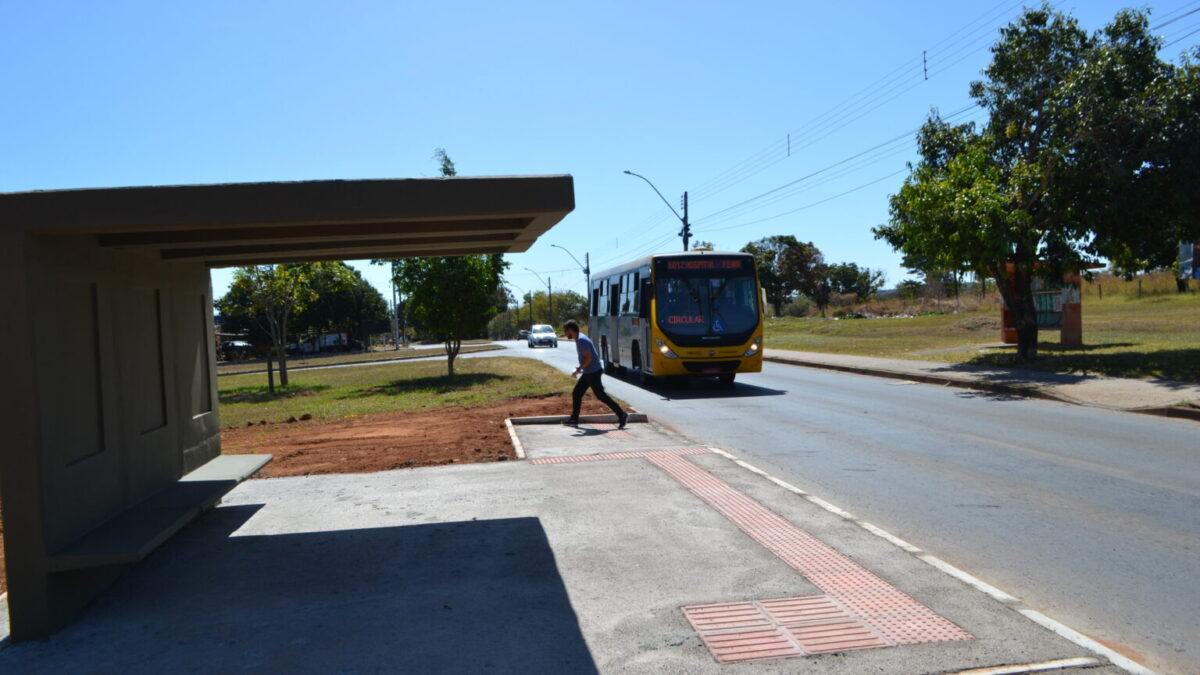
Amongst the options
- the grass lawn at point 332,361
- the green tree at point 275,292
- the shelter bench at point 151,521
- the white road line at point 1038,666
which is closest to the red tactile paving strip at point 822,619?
the white road line at point 1038,666

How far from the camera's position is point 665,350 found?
18.8 m

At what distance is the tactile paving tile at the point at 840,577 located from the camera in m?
4.78

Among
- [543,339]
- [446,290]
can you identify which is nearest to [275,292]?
[446,290]

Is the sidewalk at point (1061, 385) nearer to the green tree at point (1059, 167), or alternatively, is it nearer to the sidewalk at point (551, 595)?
the green tree at point (1059, 167)

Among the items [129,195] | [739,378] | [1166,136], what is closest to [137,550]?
[129,195]

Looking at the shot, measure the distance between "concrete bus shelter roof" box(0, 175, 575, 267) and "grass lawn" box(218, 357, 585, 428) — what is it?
34.5ft

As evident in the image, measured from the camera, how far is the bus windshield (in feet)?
61.8

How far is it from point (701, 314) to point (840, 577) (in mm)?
13422

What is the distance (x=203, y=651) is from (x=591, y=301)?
2484 centimetres

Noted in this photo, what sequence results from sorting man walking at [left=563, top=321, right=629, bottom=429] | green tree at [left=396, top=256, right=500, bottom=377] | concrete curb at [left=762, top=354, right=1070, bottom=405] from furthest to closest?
green tree at [left=396, top=256, right=500, bottom=377], concrete curb at [left=762, top=354, right=1070, bottom=405], man walking at [left=563, top=321, right=629, bottom=429]

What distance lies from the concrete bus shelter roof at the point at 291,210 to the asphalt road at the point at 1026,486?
12.9ft

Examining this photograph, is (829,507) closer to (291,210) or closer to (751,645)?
(751,645)

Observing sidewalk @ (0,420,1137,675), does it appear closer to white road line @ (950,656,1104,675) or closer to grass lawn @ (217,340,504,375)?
white road line @ (950,656,1104,675)

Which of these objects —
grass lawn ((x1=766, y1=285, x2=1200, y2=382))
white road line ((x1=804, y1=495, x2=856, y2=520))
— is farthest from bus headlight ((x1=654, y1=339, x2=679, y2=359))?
white road line ((x1=804, y1=495, x2=856, y2=520))
